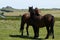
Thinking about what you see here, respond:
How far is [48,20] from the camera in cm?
1697

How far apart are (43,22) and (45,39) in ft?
4.11

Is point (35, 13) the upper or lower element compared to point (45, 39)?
upper

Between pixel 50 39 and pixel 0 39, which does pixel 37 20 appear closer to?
pixel 50 39

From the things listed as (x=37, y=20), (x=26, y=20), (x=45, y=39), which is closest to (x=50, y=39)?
(x=45, y=39)

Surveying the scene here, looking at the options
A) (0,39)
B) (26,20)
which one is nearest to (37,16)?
(26,20)

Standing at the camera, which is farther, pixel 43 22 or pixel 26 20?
pixel 26 20

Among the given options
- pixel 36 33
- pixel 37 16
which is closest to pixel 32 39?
pixel 36 33

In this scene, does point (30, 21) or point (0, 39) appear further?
point (30, 21)

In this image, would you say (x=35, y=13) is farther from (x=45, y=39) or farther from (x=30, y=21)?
(x=45, y=39)

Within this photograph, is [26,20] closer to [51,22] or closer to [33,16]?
[33,16]

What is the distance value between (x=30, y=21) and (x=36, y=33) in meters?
1.16

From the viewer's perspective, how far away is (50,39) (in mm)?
17016

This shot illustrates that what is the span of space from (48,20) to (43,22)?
0.50m

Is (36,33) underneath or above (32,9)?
underneath
